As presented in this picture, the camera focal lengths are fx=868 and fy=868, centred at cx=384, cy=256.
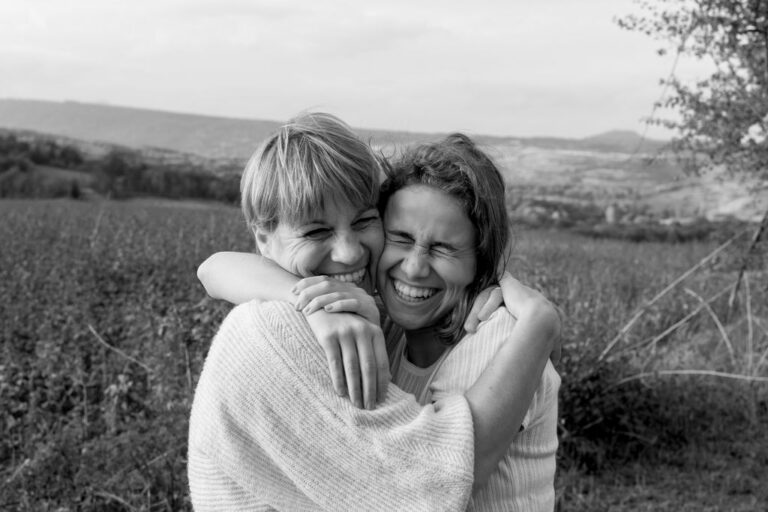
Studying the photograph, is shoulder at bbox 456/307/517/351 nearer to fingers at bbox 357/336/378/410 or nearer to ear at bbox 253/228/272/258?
fingers at bbox 357/336/378/410

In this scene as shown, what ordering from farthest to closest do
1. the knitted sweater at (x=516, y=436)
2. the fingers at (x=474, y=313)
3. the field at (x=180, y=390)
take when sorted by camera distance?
1. the field at (x=180, y=390)
2. the fingers at (x=474, y=313)
3. the knitted sweater at (x=516, y=436)

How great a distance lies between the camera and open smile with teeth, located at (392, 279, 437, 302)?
1.76 metres

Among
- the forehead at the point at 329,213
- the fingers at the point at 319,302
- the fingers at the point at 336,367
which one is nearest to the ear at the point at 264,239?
the forehead at the point at 329,213

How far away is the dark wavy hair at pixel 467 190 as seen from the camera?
1.73 metres

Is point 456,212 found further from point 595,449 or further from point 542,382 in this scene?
point 595,449

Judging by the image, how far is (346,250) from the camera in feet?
5.36

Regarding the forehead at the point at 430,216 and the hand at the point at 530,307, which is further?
the forehead at the point at 430,216

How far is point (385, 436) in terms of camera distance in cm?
133

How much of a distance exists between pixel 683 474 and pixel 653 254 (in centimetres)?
782

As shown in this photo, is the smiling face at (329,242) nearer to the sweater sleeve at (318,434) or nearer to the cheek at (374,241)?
the cheek at (374,241)

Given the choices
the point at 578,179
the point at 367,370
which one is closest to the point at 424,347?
the point at 367,370

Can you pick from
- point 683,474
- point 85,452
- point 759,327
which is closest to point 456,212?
point 85,452

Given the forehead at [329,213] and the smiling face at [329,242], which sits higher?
the forehead at [329,213]

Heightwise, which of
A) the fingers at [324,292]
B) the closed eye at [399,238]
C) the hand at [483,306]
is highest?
the closed eye at [399,238]
